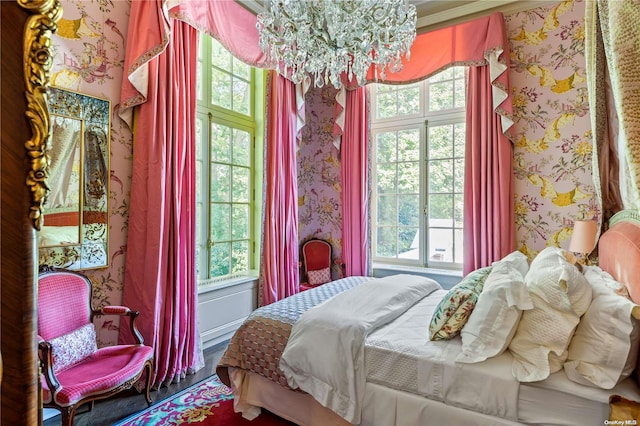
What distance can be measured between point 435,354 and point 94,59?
9.27 ft

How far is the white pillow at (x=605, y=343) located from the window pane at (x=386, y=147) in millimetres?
2905

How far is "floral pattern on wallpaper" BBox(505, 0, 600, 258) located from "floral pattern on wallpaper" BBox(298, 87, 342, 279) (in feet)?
6.72

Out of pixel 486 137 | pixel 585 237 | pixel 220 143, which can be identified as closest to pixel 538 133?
pixel 486 137

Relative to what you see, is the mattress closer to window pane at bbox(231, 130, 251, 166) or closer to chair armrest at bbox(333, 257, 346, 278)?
chair armrest at bbox(333, 257, 346, 278)

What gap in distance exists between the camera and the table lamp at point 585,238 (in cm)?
235

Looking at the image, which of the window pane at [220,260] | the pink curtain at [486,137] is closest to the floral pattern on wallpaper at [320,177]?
the window pane at [220,260]

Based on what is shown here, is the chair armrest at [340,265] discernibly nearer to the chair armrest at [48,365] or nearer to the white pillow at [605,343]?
the white pillow at [605,343]

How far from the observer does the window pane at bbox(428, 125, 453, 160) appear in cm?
372

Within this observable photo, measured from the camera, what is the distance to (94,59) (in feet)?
7.45

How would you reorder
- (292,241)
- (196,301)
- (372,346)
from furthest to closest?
(292,241)
(196,301)
(372,346)

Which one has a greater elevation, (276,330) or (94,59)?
(94,59)

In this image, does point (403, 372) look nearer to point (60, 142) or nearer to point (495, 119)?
point (60, 142)

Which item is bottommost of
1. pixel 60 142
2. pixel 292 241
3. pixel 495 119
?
pixel 292 241

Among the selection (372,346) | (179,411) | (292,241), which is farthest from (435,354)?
(292,241)
